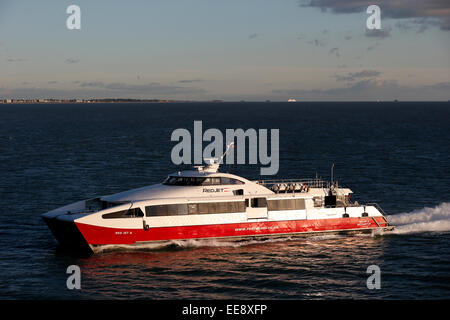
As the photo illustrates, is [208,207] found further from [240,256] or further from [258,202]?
[240,256]

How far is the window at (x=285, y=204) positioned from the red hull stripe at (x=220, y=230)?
37.6 inches

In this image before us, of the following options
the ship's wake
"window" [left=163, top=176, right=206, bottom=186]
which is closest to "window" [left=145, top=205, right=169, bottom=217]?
"window" [left=163, top=176, right=206, bottom=186]

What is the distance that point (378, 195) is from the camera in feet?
165

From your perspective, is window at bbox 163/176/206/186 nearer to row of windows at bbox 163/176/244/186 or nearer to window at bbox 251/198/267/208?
row of windows at bbox 163/176/244/186

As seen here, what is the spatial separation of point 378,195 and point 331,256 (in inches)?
704

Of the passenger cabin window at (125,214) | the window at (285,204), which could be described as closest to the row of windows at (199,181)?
the window at (285,204)

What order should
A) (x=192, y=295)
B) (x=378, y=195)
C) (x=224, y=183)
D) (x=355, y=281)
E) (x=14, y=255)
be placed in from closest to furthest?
(x=192, y=295)
(x=355, y=281)
(x=14, y=255)
(x=224, y=183)
(x=378, y=195)

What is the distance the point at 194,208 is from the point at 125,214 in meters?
4.46

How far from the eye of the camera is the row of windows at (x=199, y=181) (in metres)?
36.9

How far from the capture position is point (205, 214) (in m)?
35.7

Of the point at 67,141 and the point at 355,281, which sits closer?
the point at 355,281

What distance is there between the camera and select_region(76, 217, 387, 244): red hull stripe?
33.9m
